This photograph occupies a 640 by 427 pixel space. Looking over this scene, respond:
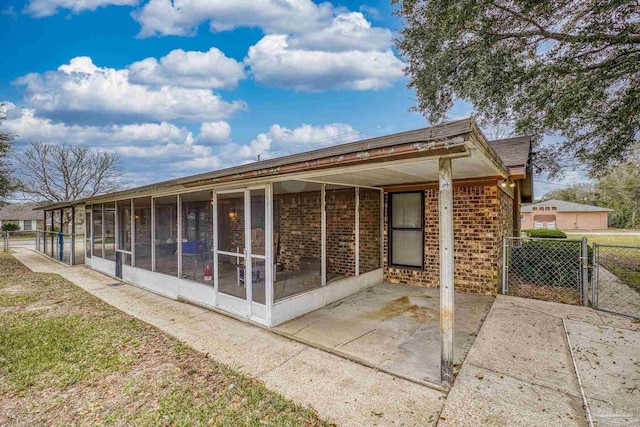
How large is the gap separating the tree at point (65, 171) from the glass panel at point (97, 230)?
23307 millimetres

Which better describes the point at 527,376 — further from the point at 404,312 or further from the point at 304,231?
the point at 304,231

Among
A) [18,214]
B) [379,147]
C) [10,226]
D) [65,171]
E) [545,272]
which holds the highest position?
[65,171]

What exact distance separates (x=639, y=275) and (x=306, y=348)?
32.7 ft

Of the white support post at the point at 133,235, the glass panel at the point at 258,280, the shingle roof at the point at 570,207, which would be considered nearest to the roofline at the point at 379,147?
the glass panel at the point at 258,280

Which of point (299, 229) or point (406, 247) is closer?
point (299, 229)

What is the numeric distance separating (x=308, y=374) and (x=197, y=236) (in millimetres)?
3694

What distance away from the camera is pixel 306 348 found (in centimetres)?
370

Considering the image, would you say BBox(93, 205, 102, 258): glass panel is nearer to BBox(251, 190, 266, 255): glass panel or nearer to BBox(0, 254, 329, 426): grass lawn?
BBox(0, 254, 329, 426): grass lawn

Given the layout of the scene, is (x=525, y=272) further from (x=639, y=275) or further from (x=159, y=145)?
(x=159, y=145)

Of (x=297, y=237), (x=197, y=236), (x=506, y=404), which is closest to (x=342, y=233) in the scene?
(x=297, y=237)

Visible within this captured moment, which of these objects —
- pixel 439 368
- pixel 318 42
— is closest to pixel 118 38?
pixel 318 42

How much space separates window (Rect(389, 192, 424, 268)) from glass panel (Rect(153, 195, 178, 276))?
4.75 m

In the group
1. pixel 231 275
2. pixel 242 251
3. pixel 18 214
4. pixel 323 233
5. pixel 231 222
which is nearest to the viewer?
pixel 242 251

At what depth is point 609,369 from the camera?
3043 mm
